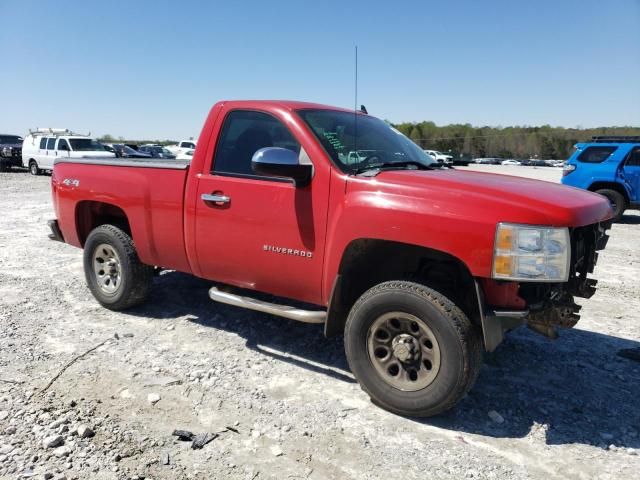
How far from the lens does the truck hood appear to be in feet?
9.17

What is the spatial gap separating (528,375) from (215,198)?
8.92 feet

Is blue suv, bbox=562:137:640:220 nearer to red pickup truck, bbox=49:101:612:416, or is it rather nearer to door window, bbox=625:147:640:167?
door window, bbox=625:147:640:167

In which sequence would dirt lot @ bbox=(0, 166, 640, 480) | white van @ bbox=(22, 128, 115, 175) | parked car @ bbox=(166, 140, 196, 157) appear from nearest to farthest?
dirt lot @ bbox=(0, 166, 640, 480) < white van @ bbox=(22, 128, 115, 175) < parked car @ bbox=(166, 140, 196, 157)

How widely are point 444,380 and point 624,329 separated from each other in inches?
111

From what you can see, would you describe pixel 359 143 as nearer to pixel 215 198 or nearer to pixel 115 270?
pixel 215 198

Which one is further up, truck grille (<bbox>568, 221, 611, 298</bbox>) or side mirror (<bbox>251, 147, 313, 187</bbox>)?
side mirror (<bbox>251, 147, 313, 187</bbox>)

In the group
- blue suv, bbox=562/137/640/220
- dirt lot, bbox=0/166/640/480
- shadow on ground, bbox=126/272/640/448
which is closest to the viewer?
dirt lot, bbox=0/166/640/480

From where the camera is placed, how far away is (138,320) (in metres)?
4.79

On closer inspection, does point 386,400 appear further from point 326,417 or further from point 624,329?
point 624,329

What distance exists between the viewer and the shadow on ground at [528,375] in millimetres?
3133

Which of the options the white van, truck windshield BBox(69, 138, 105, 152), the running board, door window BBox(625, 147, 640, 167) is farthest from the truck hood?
truck windshield BBox(69, 138, 105, 152)

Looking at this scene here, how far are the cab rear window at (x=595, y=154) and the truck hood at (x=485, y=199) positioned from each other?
965 centimetres

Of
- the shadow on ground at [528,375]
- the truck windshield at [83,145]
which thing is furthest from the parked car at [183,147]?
the shadow on ground at [528,375]

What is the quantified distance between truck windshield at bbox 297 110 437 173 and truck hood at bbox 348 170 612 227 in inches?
12.6
